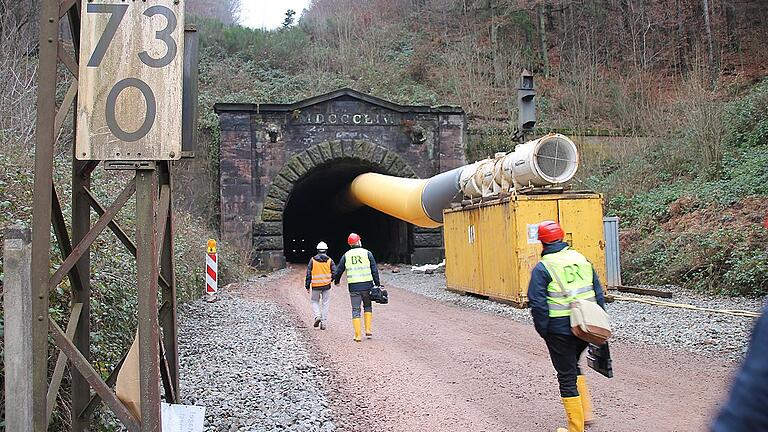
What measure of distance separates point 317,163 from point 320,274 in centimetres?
1428

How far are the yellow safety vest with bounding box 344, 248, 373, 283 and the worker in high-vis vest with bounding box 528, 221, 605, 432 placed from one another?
5.13 m

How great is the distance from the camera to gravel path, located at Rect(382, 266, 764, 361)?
8.81 meters

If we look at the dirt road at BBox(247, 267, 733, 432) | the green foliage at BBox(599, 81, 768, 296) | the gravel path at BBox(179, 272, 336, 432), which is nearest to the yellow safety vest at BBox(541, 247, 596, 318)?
the dirt road at BBox(247, 267, 733, 432)

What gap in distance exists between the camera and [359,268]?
410 inches

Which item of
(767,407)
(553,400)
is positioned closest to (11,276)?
(767,407)

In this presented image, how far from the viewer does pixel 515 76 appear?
33812 mm

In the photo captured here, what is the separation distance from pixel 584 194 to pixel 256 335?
6.39 m

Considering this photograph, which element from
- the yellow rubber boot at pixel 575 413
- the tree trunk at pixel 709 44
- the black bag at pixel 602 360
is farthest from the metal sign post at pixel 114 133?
the tree trunk at pixel 709 44

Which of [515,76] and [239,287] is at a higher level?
[515,76]

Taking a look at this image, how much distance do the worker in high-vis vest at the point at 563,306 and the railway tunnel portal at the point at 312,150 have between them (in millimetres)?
19642

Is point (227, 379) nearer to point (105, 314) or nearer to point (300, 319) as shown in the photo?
point (105, 314)

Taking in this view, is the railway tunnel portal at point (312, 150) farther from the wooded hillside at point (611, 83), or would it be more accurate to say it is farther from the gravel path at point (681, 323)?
the gravel path at point (681, 323)

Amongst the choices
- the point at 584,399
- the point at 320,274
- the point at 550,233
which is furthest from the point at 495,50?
the point at 584,399

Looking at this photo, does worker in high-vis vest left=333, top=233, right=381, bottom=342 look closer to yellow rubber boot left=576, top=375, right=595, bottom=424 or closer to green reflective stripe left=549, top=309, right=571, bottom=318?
yellow rubber boot left=576, top=375, right=595, bottom=424
